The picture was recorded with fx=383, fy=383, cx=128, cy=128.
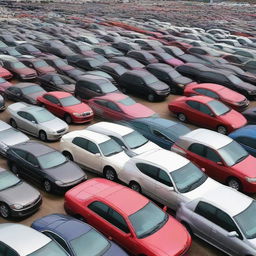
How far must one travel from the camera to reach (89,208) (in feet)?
33.3

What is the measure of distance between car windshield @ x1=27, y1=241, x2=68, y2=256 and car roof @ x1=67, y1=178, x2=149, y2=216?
1.93 metres

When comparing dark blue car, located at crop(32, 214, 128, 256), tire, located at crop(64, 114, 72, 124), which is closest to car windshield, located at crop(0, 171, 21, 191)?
dark blue car, located at crop(32, 214, 128, 256)

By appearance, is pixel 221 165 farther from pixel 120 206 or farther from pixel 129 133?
pixel 120 206

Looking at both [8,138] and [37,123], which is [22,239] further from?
[37,123]

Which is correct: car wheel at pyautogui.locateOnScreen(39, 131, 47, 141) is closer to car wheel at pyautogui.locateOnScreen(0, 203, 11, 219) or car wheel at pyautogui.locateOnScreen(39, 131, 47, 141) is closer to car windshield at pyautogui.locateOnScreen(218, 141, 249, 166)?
car wheel at pyautogui.locateOnScreen(0, 203, 11, 219)

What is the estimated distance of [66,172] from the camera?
12.5m

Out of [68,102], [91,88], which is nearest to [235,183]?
[68,102]

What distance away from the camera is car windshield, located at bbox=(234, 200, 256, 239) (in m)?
9.38

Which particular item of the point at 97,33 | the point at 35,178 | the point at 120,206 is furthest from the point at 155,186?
the point at 97,33

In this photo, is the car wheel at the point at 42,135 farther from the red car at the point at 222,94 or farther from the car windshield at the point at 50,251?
the car windshield at the point at 50,251

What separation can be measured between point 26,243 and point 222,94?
1388cm

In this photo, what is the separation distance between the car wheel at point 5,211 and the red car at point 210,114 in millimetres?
9840

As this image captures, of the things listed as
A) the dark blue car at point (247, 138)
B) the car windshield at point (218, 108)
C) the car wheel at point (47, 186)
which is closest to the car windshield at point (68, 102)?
the car windshield at point (218, 108)

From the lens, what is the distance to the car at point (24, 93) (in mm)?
19453
